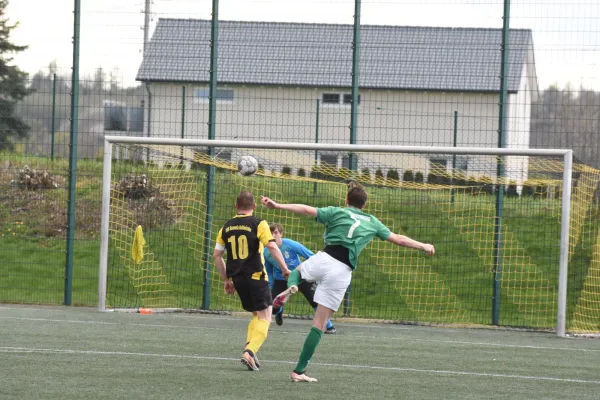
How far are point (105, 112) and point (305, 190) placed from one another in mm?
3371

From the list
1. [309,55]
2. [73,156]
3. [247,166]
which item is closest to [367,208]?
[309,55]

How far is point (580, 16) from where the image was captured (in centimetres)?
1352

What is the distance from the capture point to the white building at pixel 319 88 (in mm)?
14500

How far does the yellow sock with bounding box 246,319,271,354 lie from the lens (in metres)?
8.88

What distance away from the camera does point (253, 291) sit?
9211mm

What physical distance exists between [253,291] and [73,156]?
6.47 metres

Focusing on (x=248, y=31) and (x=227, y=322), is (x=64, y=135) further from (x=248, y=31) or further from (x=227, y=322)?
(x=227, y=322)

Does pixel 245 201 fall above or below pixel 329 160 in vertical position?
below

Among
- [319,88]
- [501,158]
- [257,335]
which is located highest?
[319,88]

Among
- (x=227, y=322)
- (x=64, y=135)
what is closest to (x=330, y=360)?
(x=227, y=322)

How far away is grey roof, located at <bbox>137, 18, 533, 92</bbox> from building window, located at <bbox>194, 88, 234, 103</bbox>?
17 cm

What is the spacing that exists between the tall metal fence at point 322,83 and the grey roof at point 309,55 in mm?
24

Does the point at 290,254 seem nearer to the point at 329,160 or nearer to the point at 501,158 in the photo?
the point at 329,160

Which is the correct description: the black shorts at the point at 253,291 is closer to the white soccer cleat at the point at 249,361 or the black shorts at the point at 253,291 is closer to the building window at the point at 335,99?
the white soccer cleat at the point at 249,361
